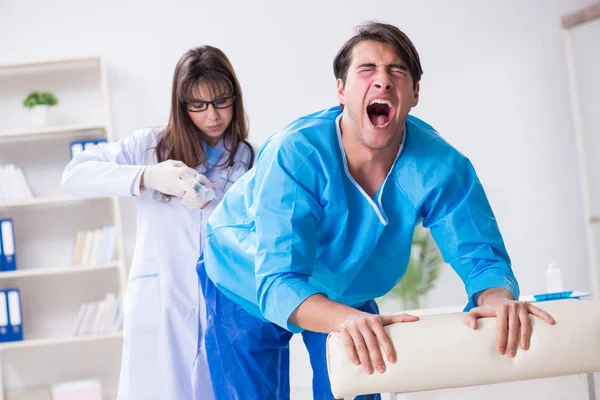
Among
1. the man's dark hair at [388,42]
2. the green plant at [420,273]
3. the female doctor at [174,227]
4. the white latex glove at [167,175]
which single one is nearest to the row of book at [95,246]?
the green plant at [420,273]

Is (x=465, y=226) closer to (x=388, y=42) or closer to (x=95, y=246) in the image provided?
(x=388, y=42)

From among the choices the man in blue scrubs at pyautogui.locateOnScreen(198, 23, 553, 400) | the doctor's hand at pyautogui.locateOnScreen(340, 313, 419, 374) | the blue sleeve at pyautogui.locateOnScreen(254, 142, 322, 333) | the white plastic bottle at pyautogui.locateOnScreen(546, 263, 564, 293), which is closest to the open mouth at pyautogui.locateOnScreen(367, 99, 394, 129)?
the man in blue scrubs at pyautogui.locateOnScreen(198, 23, 553, 400)

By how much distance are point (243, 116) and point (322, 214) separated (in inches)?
36.5

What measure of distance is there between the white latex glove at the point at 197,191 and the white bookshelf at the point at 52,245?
2130 mm

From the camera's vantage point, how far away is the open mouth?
137cm

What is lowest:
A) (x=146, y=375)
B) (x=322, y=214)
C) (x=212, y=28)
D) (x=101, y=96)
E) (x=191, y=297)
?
(x=146, y=375)

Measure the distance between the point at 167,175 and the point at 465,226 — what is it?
35.3 inches

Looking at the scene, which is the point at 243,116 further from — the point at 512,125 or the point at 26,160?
the point at 512,125

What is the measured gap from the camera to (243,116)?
224cm

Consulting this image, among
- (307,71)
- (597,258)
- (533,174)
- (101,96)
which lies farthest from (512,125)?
(101,96)

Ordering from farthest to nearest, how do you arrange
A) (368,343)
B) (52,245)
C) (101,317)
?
(52,245), (101,317), (368,343)

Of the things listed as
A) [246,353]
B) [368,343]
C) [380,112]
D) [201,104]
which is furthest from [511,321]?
[201,104]

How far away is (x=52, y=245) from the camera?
4.16 metres

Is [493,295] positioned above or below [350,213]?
below
